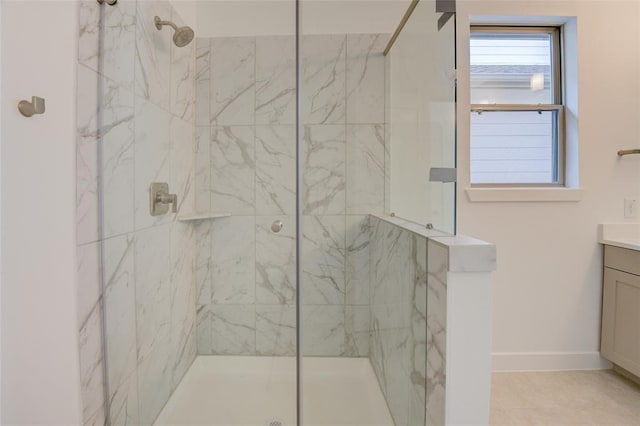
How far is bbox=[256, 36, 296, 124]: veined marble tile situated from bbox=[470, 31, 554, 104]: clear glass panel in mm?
1352

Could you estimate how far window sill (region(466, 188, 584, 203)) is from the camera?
6.68 ft

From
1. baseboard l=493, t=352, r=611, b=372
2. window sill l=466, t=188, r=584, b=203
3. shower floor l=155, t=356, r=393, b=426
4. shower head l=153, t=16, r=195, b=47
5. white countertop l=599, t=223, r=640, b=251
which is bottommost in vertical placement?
baseboard l=493, t=352, r=611, b=372

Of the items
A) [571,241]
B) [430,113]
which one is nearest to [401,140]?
[430,113]

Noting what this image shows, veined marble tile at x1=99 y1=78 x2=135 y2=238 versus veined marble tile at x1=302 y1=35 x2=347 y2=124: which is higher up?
veined marble tile at x1=302 y1=35 x2=347 y2=124

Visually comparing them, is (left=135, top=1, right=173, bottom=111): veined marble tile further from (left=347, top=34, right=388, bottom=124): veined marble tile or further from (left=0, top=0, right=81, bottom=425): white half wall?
(left=347, top=34, right=388, bottom=124): veined marble tile

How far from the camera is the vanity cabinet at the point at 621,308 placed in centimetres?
181

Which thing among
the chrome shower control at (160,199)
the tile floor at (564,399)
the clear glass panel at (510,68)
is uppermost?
the clear glass panel at (510,68)

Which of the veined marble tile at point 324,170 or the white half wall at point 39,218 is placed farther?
the veined marble tile at point 324,170

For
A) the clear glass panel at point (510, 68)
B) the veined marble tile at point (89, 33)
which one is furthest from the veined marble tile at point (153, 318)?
the clear glass panel at point (510, 68)

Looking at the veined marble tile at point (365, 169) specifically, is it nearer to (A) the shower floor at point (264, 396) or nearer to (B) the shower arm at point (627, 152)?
(A) the shower floor at point (264, 396)

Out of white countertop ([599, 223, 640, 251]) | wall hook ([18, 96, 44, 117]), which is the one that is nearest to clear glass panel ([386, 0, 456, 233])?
wall hook ([18, 96, 44, 117])

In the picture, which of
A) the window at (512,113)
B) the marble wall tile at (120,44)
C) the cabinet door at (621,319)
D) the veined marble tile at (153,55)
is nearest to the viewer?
the marble wall tile at (120,44)

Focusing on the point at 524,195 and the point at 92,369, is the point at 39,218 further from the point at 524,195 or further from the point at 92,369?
the point at 524,195

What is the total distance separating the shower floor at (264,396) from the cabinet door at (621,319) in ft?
4.74
